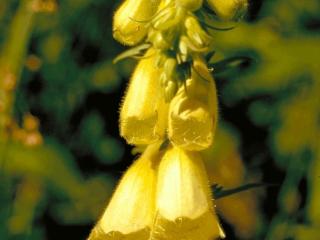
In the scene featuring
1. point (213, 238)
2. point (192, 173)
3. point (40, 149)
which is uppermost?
point (192, 173)

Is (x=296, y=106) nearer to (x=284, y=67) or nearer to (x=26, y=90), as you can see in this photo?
(x=284, y=67)

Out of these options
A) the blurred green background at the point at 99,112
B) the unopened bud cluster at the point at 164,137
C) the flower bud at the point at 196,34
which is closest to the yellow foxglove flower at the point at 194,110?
the unopened bud cluster at the point at 164,137

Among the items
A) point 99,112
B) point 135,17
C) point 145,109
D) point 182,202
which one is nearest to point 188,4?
point 135,17

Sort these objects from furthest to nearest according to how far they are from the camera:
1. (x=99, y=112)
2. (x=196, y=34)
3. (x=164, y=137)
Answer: (x=99, y=112)
(x=164, y=137)
(x=196, y=34)

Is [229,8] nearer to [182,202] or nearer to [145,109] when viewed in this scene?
[145,109]

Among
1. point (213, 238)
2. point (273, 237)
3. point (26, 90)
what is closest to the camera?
point (213, 238)

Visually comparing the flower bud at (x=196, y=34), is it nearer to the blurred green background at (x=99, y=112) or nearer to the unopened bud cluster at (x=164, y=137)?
the unopened bud cluster at (x=164, y=137)

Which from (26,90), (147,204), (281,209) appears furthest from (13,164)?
(147,204)

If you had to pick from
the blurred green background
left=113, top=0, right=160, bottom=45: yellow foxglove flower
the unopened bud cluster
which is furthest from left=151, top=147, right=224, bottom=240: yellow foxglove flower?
the blurred green background
